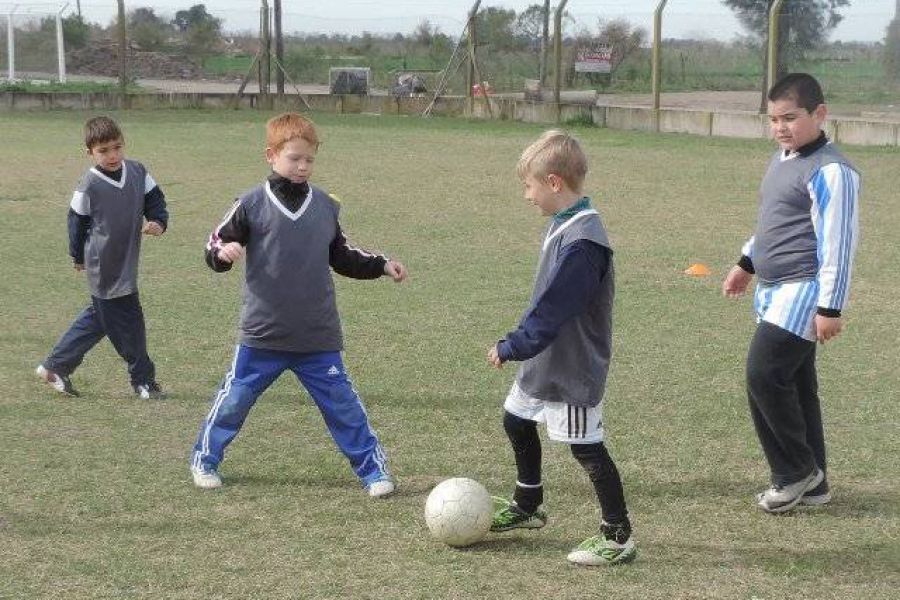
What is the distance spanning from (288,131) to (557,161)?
1.26 m

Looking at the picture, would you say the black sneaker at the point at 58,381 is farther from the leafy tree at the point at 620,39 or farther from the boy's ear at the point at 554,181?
the leafy tree at the point at 620,39

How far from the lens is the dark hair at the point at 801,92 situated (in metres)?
4.88

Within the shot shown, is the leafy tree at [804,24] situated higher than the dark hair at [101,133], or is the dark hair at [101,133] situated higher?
the leafy tree at [804,24]

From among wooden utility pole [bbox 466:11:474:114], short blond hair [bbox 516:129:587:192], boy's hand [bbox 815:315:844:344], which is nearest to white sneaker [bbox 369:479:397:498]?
short blond hair [bbox 516:129:587:192]

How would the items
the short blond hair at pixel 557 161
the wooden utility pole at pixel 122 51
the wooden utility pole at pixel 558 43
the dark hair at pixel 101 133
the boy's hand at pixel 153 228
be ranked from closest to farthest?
the short blond hair at pixel 557 161 → the dark hair at pixel 101 133 → the boy's hand at pixel 153 228 → the wooden utility pole at pixel 558 43 → the wooden utility pole at pixel 122 51

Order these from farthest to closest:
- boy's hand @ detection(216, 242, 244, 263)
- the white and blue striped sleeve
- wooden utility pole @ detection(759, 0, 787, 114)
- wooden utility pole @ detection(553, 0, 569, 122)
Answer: wooden utility pole @ detection(553, 0, 569, 122) → wooden utility pole @ detection(759, 0, 787, 114) → boy's hand @ detection(216, 242, 244, 263) → the white and blue striped sleeve

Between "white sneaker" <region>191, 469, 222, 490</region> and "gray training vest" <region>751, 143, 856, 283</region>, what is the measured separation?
2339mm

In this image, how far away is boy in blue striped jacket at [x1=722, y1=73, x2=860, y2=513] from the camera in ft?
15.5

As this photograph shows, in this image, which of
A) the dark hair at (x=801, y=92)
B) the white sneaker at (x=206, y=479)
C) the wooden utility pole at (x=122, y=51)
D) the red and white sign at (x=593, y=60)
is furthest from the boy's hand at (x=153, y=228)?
the wooden utility pole at (x=122, y=51)

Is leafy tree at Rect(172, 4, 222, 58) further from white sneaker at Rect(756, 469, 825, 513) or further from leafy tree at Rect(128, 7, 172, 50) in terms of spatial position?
white sneaker at Rect(756, 469, 825, 513)

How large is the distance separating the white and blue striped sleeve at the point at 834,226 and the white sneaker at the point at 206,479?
2.50m

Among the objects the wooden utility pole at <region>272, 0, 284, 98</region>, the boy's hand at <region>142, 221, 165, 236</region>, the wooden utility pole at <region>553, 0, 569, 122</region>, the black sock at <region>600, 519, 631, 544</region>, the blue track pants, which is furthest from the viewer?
the wooden utility pole at <region>272, 0, 284, 98</region>

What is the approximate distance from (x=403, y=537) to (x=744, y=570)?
123cm

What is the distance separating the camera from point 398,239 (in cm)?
1234
